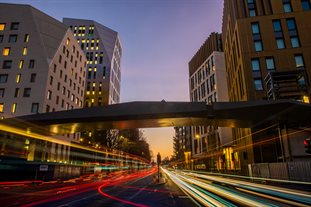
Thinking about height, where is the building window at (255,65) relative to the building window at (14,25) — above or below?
below

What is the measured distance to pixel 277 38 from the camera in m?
39.0

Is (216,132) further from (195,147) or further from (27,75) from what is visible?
(27,75)

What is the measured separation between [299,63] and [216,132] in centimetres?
2761

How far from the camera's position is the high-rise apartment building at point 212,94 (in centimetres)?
5641

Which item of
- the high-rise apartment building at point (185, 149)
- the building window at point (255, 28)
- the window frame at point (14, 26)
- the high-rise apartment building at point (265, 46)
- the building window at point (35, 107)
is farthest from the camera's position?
the high-rise apartment building at point (185, 149)

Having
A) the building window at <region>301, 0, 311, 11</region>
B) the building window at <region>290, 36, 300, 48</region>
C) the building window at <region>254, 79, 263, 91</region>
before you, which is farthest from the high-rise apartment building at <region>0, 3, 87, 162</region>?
the building window at <region>301, 0, 311, 11</region>

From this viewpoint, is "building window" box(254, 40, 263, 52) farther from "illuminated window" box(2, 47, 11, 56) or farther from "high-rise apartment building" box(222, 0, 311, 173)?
Answer: "illuminated window" box(2, 47, 11, 56)

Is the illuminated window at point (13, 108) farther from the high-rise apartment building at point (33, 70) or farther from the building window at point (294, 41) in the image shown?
the building window at point (294, 41)

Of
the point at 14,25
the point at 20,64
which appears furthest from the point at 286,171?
the point at 14,25

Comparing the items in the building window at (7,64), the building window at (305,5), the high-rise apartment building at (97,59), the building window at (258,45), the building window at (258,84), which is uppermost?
the high-rise apartment building at (97,59)

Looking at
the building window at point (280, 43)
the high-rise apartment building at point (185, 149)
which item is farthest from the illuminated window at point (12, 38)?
the high-rise apartment building at point (185, 149)

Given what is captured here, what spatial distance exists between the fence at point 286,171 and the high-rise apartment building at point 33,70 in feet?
115

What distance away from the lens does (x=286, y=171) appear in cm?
2181

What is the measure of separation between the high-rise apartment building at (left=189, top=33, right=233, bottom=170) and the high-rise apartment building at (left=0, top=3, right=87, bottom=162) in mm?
31358
